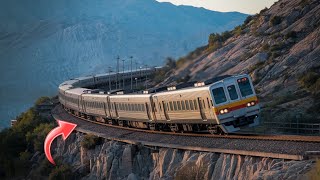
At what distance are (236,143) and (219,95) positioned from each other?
170 inches

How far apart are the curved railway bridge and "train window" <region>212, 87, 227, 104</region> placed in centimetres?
186

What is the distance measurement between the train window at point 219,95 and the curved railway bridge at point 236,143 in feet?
6.09

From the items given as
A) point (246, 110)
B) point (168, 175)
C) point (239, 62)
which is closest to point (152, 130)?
point (246, 110)

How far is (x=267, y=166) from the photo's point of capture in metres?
22.5

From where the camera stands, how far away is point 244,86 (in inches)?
1235

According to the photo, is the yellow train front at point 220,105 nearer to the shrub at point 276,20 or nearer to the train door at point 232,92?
the train door at point 232,92

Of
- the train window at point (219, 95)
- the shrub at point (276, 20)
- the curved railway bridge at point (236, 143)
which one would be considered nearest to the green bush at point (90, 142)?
the curved railway bridge at point (236, 143)

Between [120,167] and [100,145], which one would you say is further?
[100,145]

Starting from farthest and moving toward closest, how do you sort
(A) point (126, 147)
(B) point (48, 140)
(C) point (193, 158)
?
(B) point (48, 140) → (A) point (126, 147) → (C) point (193, 158)

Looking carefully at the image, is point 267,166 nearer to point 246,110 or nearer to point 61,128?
point 246,110

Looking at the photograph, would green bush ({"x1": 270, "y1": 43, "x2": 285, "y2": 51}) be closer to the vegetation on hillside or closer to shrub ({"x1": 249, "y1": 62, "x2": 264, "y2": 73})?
shrub ({"x1": 249, "y1": 62, "x2": 264, "y2": 73})

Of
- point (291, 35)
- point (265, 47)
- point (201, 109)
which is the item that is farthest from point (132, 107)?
point (291, 35)

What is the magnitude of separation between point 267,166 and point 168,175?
6.04m

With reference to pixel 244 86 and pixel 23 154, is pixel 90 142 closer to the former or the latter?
→ pixel 244 86
